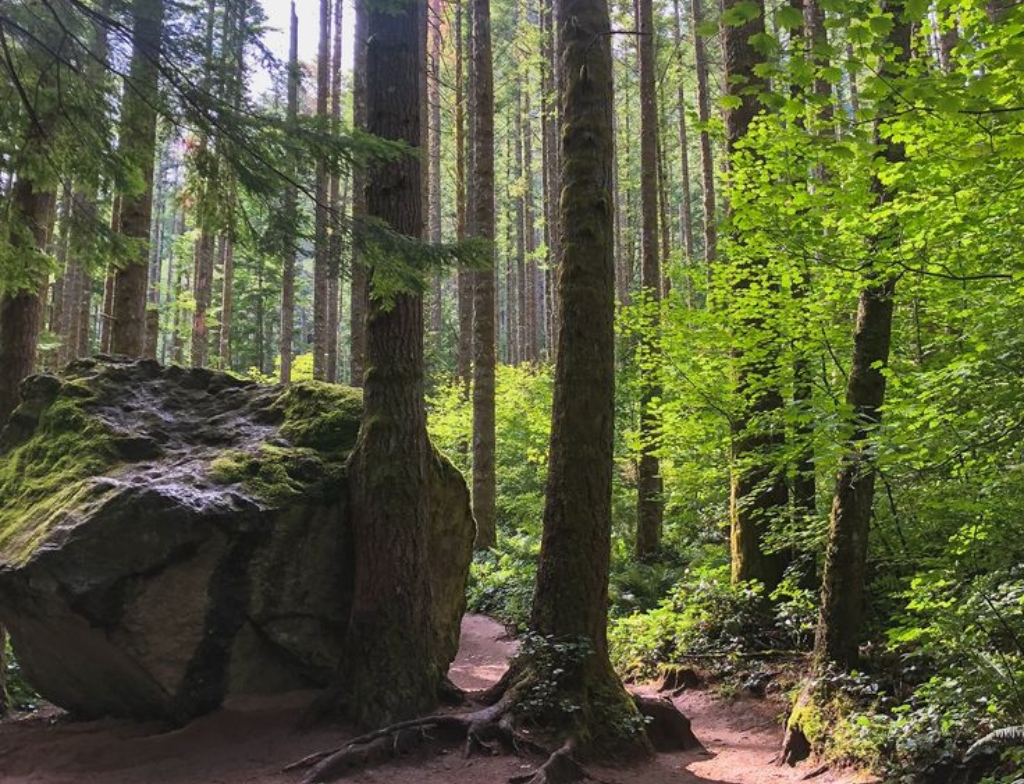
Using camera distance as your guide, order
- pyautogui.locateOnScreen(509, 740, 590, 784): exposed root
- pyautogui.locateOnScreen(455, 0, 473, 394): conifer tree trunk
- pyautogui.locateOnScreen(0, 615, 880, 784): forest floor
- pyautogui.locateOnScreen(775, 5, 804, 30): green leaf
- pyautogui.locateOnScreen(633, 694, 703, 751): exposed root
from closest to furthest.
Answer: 1. pyautogui.locateOnScreen(775, 5, 804, 30): green leaf
2. pyautogui.locateOnScreen(509, 740, 590, 784): exposed root
3. pyautogui.locateOnScreen(0, 615, 880, 784): forest floor
4. pyautogui.locateOnScreen(633, 694, 703, 751): exposed root
5. pyautogui.locateOnScreen(455, 0, 473, 394): conifer tree trunk

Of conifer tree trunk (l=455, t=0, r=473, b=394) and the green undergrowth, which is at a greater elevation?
conifer tree trunk (l=455, t=0, r=473, b=394)

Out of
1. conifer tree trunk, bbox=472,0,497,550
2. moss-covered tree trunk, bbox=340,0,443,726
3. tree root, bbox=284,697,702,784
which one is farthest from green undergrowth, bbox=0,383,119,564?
conifer tree trunk, bbox=472,0,497,550

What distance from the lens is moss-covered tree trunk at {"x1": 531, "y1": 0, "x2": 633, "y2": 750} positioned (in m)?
5.57

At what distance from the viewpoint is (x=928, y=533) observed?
20.5 feet

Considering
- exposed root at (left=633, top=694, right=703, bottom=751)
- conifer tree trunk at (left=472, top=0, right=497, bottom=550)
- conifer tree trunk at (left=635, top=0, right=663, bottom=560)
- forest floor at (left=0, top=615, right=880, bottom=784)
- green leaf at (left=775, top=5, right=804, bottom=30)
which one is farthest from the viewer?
conifer tree trunk at (left=472, top=0, right=497, bottom=550)

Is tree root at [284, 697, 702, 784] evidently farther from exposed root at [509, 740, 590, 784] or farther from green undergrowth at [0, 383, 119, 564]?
green undergrowth at [0, 383, 119, 564]

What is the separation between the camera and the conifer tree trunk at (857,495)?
18.4 feet

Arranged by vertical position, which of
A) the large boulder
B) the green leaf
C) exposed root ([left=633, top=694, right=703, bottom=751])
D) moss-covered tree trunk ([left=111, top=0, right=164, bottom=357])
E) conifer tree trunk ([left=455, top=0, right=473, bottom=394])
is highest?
conifer tree trunk ([left=455, top=0, right=473, bottom=394])

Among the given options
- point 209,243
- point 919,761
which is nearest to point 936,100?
point 919,761

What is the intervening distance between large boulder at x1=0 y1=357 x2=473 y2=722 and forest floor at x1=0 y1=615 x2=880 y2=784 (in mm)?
205

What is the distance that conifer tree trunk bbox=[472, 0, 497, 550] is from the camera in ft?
42.3

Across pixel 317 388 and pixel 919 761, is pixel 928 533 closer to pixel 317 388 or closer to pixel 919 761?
pixel 919 761

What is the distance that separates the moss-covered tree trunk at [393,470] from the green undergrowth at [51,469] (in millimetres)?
2136

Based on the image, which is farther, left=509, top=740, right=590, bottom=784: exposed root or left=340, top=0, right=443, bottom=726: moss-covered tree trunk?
left=340, top=0, right=443, bottom=726: moss-covered tree trunk
